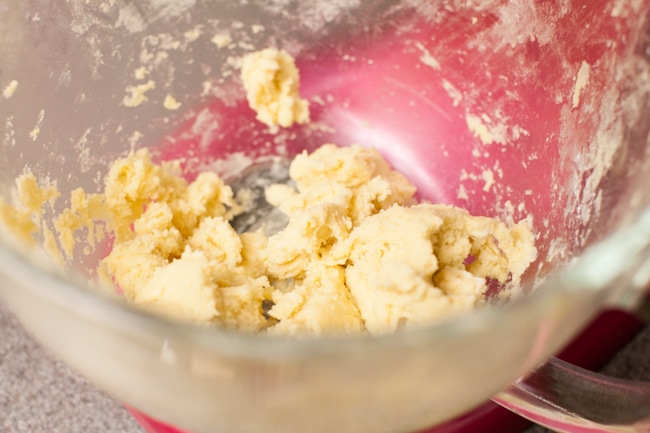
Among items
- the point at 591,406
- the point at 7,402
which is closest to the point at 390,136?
the point at 591,406

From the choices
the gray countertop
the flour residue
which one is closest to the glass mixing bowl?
the flour residue

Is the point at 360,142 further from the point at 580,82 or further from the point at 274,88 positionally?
the point at 580,82

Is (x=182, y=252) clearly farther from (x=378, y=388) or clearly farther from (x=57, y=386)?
(x=378, y=388)

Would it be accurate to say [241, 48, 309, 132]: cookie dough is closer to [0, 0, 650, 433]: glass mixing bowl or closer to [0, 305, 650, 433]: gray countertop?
[0, 0, 650, 433]: glass mixing bowl

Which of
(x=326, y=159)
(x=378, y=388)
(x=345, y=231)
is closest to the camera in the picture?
(x=378, y=388)

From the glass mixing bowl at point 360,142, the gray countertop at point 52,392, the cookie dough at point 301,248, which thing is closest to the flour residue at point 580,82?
the glass mixing bowl at point 360,142

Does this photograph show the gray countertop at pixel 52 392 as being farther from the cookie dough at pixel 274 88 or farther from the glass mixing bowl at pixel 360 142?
the cookie dough at pixel 274 88
